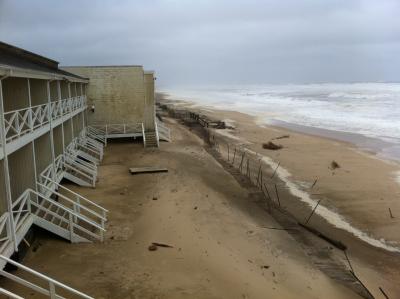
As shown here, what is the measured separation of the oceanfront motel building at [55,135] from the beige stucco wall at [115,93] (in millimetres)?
66

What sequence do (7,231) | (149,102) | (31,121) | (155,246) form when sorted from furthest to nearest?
(149,102) < (31,121) < (155,246) < (7,231)

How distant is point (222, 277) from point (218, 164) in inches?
597

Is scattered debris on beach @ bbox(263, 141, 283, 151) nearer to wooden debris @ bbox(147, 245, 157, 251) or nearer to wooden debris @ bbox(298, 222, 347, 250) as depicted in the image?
wooden debris @ bbox(298, 222, 347, 250)

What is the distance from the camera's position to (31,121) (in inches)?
509

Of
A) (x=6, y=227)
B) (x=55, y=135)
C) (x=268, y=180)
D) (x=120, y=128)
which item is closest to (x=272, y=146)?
(x=268, y=180)

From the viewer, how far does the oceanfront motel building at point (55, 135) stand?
10570 mm

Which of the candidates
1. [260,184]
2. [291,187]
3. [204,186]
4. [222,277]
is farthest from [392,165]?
[222,277]

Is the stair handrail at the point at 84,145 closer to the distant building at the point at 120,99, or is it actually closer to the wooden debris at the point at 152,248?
the distant building at the point at 120,99

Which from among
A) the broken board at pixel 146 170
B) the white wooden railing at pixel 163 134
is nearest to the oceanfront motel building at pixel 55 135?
the white wooden railing at pixel 163 134

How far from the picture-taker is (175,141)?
32.2m

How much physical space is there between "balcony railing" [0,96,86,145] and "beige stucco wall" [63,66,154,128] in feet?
13.2

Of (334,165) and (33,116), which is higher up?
(33,116)

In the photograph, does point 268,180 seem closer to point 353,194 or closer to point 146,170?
point 353,194

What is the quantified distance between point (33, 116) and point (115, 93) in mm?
16527
